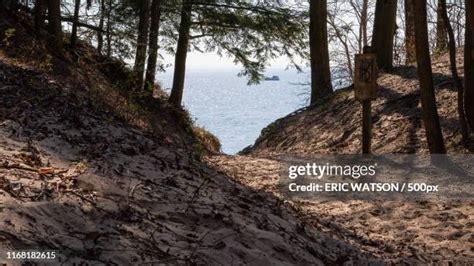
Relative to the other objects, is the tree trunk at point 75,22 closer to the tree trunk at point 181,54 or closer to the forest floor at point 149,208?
the tree trunk at point 181,54

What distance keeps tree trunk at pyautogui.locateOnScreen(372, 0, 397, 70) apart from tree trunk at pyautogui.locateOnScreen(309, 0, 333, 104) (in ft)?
4.54

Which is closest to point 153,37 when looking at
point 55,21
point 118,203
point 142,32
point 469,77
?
point 142,32

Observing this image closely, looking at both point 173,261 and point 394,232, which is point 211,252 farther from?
point 394,232

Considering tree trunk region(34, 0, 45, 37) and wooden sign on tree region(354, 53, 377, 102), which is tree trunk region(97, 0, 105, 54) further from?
wooden sign on tree region(354, 53, 377, 102)

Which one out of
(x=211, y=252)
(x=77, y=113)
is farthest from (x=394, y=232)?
(x=77, y=113)

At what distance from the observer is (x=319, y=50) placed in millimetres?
15586

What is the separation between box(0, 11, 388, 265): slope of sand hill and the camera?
12.2 feet

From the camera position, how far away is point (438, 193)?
7.65m

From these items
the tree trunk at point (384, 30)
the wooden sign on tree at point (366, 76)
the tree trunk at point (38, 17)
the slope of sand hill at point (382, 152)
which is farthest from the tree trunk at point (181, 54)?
the wooden sign on tree at point (366, 76)

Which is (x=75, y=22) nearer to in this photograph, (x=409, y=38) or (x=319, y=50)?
(x=319, y=50)

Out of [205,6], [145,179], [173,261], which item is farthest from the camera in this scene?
[205,6]

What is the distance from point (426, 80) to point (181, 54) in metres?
8.74

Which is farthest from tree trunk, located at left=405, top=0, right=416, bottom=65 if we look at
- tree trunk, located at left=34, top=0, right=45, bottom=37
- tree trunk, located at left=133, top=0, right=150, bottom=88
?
tree trunk, located at left=34, top=0, right=45, bottom=37

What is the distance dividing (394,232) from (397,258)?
0.85 meters
